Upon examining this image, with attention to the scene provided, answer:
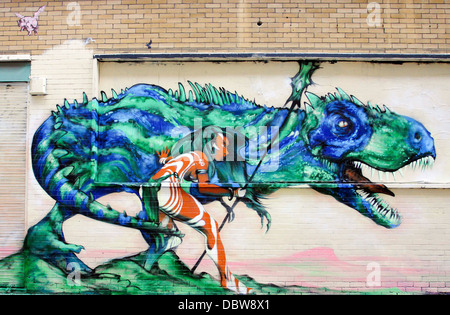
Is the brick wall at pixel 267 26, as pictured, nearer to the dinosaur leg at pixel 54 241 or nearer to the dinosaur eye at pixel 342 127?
the dinosaur eye at pixel 342 127

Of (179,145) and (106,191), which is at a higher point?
(179,145)

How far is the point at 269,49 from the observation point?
18.0 feet

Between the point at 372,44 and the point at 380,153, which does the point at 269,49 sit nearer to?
the point at 372,44

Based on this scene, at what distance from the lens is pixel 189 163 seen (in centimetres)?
546

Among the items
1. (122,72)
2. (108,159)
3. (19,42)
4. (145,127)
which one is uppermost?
(19,42)

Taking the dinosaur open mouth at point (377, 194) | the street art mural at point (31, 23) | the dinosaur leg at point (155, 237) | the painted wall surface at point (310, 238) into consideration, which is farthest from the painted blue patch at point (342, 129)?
the street art mural at point (31, 23)

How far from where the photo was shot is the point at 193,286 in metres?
5.36

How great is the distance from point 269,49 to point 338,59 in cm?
93

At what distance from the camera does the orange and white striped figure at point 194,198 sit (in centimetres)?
536

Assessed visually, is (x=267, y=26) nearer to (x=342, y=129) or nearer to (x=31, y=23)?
(x=342, y=129)

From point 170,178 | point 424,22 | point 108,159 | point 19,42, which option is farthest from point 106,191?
point 424,22

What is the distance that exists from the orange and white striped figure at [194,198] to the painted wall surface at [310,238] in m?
0.10

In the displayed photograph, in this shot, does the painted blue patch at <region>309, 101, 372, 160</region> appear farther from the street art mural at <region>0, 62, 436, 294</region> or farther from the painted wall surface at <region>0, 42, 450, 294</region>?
the painted wall surface at <region>0, 42, 450, 294</region>
